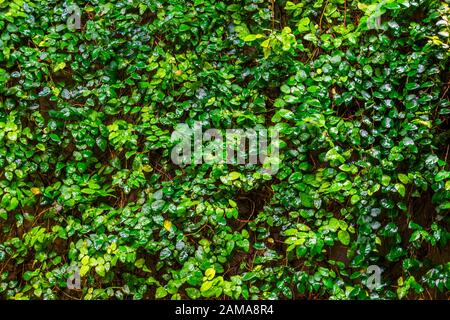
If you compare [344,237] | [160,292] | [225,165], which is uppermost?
[225,165]

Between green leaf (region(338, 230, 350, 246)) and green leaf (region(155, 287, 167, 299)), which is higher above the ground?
green leaf (region(338, 230, 350, 246))

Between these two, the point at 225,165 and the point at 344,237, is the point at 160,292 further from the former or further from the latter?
the point at 344,237

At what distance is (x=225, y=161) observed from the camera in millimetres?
1988

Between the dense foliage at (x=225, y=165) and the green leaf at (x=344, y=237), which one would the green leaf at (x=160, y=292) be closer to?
the dense foliage at (x=225, y=165)

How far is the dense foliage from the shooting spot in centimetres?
189

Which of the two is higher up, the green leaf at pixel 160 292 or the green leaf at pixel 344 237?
the green leaf at pixel 344 237

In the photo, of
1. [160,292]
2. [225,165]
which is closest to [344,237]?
[225,165]

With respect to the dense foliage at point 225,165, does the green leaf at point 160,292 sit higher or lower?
lower

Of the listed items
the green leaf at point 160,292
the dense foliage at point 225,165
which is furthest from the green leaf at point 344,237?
the green leaf at point 160,292

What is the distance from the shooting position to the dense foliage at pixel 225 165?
6.20 ft

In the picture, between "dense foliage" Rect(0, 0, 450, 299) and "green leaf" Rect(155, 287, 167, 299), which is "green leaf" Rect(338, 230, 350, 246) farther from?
"green leaf" Rect(155, 287, 167, 299)

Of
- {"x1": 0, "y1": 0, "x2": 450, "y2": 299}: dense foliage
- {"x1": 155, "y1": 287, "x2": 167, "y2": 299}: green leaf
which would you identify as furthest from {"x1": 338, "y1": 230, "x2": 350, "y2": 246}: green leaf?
{"x1": 155, "y1": 287, "x2": 167, "y2": 299}: green leaf

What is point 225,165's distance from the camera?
1981 mm
